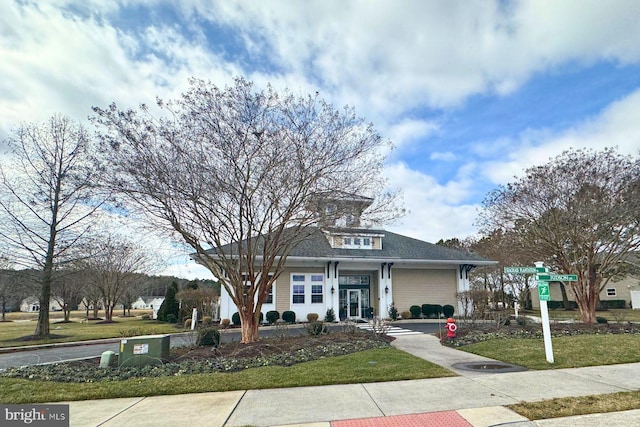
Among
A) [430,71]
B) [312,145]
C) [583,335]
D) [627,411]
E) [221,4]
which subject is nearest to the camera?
[627,411]

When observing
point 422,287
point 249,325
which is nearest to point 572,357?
point 249,325

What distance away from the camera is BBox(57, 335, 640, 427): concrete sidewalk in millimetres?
4844

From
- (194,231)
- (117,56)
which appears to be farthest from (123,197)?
(117,56)

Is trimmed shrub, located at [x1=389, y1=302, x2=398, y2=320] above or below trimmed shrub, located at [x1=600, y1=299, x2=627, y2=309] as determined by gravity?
above

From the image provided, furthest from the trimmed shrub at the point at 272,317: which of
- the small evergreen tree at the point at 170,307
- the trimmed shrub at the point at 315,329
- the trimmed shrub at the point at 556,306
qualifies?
the trimmed shrub at the point at 556,306

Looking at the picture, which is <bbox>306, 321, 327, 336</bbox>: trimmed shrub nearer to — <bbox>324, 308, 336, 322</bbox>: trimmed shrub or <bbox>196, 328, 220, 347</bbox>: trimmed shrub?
<bbox>196, 328, 220, 347</bbox>: trimmed shrub

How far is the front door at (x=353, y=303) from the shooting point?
22719 millimetres

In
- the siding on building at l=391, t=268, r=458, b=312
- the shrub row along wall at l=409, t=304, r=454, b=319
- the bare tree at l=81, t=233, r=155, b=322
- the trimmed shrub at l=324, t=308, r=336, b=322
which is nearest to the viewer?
the trimmed shrub at l=324, t=308, r=336, b=322

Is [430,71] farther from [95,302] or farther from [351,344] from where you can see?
[95,302]

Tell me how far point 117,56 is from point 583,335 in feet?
54.7

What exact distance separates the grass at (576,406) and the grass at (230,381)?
7.56 ft

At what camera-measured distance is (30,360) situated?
1131 cm

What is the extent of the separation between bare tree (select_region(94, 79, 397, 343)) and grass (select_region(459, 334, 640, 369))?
5.16 metres

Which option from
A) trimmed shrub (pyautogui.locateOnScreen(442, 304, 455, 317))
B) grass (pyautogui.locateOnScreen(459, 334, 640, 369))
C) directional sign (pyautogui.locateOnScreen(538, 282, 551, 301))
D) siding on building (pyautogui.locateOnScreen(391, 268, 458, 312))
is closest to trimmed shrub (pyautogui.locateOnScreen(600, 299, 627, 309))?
siding on building (pyautogui.locateOnScreen(391, 268, 458, 312))
